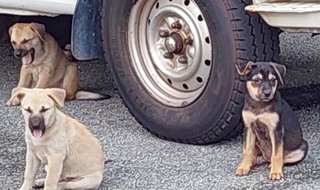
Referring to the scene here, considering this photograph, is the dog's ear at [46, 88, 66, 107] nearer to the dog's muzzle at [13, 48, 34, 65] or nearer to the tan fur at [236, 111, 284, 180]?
the tan fur at [236, 111, 284, 180]

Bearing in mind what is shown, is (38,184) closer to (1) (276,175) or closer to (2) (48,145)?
(2) (48,145)

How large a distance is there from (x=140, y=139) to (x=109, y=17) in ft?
2.44

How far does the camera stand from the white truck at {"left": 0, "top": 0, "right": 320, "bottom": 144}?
4.92 meters

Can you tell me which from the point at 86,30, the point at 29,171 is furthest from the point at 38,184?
the point at 86,30

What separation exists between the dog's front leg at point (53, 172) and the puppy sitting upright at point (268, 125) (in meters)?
0.94

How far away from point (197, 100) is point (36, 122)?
1.16 m

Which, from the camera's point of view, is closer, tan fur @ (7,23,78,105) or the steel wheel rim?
the steel wheel rim

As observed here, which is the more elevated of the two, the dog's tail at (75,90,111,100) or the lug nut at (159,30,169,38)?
the lug nut at (159,30,169,38)

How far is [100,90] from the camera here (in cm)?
686

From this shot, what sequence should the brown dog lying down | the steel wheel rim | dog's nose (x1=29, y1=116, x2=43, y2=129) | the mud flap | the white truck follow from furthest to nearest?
the brown dog lying down < the mud flap < the steel wheel rim < the white truck < dog's nose (x1=29, y1=116, x2=43, y2=129)

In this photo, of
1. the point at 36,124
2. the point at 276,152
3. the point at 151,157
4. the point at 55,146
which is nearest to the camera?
the point at 36,124

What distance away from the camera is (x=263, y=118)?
4750 mm

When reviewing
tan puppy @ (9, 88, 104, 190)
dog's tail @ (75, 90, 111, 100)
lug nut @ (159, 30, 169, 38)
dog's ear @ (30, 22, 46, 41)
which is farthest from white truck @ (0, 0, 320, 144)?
tan puppy @ (9, 88, 104, 190)

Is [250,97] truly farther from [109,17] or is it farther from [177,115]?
[109,17]
